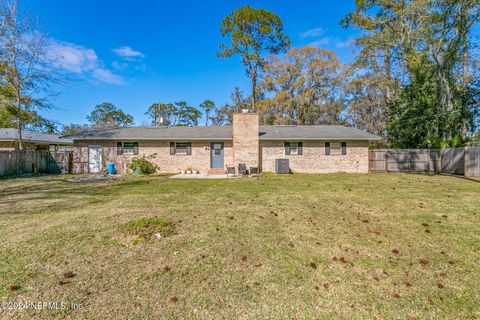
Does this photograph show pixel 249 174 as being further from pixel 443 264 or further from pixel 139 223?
pixel 443 264

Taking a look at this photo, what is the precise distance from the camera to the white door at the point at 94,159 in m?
15.9

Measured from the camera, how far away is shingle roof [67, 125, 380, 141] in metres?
15.5

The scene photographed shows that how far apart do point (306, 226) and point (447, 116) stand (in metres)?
→ 19.8

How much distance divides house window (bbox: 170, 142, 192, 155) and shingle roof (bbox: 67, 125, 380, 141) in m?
0.54

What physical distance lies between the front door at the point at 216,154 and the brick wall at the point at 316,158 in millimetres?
2987

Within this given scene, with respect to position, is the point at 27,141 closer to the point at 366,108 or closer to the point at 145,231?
the point at 145,231

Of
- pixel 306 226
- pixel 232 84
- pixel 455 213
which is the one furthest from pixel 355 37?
pixel 306 226

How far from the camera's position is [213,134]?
1633 centimetres

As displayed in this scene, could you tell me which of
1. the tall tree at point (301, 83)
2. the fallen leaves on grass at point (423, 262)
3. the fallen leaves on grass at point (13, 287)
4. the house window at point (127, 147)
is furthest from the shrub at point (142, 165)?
the tall tree at point (301, 83)

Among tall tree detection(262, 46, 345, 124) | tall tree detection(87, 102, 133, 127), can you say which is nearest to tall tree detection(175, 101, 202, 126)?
tall tree detection(87, 102, 133, 127)

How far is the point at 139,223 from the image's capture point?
14.3 feet

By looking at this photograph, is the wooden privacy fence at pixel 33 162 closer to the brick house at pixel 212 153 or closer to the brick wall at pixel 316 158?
the brick house at pixel 212 153

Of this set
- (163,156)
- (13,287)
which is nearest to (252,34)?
(163,156)

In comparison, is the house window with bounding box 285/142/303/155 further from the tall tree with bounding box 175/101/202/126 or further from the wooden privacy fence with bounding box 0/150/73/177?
the tall tree with bounding box 175/101/202/126
